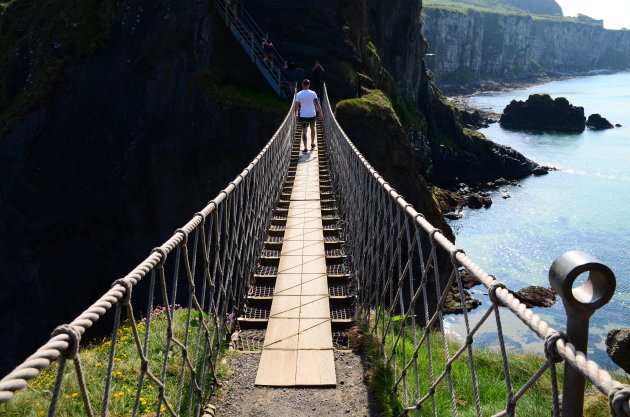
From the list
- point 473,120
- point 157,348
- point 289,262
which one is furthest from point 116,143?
point 473,120

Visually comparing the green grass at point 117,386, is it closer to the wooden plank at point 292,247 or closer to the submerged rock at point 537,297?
the wooden plank at point 292,247

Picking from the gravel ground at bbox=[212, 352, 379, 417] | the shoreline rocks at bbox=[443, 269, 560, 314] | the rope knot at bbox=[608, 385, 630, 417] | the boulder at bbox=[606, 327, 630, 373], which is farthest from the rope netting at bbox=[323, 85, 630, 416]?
the shoreline rocks at bbox=[443, 269, 560, 314]

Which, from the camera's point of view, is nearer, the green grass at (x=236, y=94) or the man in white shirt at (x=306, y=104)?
the man in white shirt at (x=306, y=104)

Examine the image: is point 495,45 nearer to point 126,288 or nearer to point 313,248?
point 313,248

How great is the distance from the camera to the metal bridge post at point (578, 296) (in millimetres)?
1574

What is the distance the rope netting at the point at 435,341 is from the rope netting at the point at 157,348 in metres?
1.39

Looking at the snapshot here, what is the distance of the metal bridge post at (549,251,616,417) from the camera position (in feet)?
5.16

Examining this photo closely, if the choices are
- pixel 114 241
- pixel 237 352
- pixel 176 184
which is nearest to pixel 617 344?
pixel 237 352

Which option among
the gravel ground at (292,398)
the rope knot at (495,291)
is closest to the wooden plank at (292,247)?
the gravel ground at (292,398)

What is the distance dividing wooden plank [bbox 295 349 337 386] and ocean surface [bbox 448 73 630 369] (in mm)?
16948

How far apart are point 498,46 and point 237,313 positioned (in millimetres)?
177052

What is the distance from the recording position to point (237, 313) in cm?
538

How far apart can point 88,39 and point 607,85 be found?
16000 cm

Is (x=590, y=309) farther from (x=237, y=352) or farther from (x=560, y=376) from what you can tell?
(x=560, y=376)
